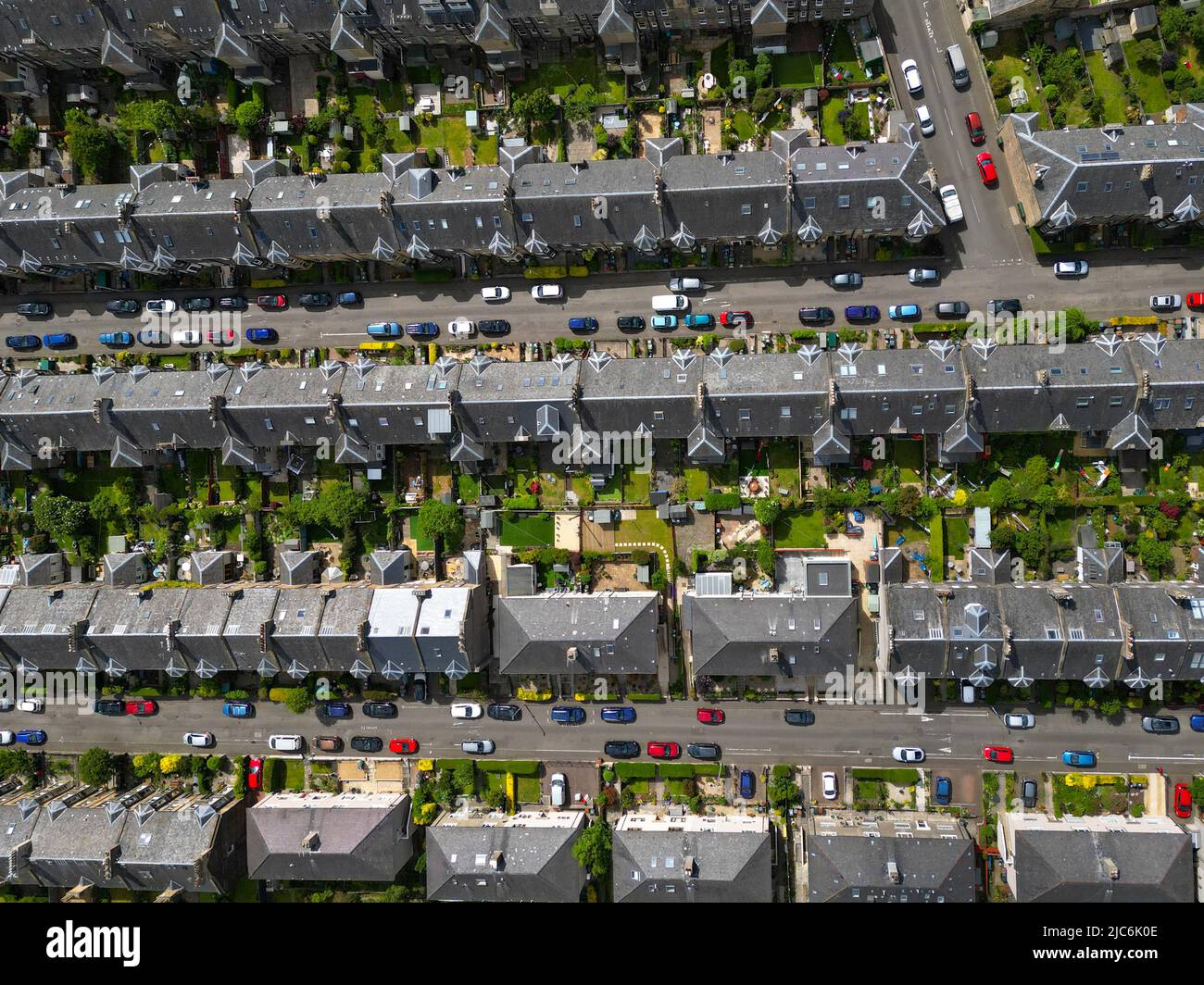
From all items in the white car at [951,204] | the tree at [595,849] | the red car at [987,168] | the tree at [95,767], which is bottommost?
the tree at [595,849]

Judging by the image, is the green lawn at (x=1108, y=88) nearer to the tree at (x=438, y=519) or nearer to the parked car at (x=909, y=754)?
the parked car at (x=909, y=754)

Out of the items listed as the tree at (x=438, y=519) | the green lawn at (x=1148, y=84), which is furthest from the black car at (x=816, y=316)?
the tree at (x=438, y=519)

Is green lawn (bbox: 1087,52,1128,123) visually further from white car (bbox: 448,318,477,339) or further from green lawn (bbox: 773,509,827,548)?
white car (bbox: 448,318,477,339)

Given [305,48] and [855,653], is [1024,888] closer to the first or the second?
[855,653]

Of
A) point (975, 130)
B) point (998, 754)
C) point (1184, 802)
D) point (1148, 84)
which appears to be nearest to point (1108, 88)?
point (1148, 84)

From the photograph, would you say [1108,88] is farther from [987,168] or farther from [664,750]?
[664,750]

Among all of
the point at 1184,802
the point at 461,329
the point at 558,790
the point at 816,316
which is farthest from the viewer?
the point at 461,329
